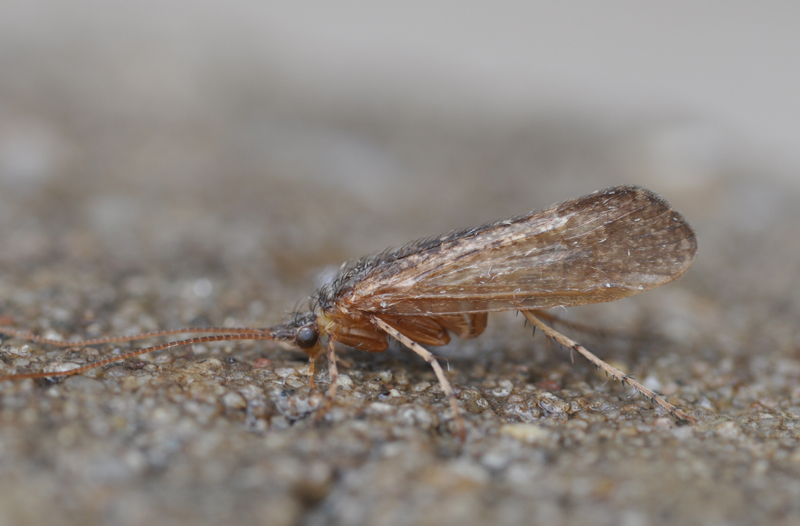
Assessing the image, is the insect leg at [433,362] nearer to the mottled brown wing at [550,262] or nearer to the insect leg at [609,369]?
the mottled brown wing at [550,262]

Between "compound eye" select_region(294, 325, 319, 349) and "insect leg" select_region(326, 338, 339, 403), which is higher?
"compound eye" select_region(294, 325, 319, 349)

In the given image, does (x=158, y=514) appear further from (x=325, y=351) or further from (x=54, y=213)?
(x=54, y=213)

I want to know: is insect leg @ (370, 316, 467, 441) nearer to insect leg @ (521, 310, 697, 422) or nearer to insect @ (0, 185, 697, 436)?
insect @ (0, 185, 697, 436)

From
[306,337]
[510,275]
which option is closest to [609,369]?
[510,275]

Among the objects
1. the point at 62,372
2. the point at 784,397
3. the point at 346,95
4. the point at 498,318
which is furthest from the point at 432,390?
the point at 346,95

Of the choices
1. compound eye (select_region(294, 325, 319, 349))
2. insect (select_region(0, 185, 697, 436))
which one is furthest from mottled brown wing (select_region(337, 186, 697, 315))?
compound eye (select_region(294, 325, 319, 349))

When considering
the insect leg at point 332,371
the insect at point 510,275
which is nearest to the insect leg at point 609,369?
the insect at point 510,275

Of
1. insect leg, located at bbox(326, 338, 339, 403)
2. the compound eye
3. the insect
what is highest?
the insect
